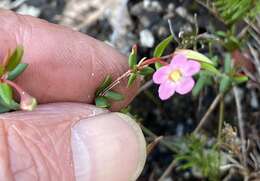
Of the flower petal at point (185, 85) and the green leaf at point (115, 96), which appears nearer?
the flower petal at point (185, 85)

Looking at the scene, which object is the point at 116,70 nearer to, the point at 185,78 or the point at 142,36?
the point at 185,78

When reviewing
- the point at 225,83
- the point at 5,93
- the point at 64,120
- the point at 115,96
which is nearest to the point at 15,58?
the point at 5,93

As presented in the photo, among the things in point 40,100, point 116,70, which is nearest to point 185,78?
point 116,70

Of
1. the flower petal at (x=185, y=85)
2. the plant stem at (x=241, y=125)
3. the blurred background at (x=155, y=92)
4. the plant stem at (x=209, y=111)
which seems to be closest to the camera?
the flower petal at (x=185, y=85)

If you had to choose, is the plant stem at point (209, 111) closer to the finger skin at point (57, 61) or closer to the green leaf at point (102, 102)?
the finger skin at point (57, 61)

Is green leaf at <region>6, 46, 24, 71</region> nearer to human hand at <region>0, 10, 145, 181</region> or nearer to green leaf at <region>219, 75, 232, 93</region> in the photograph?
human hand at <region>0, 10, 145, 181</region>

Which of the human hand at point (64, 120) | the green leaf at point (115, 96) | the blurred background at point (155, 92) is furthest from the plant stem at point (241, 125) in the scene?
the green leaf at point (115, 96)

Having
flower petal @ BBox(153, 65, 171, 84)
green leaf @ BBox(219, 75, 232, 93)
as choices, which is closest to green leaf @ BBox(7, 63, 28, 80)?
flower petal @ BBox(153, 65, 171, 84)
